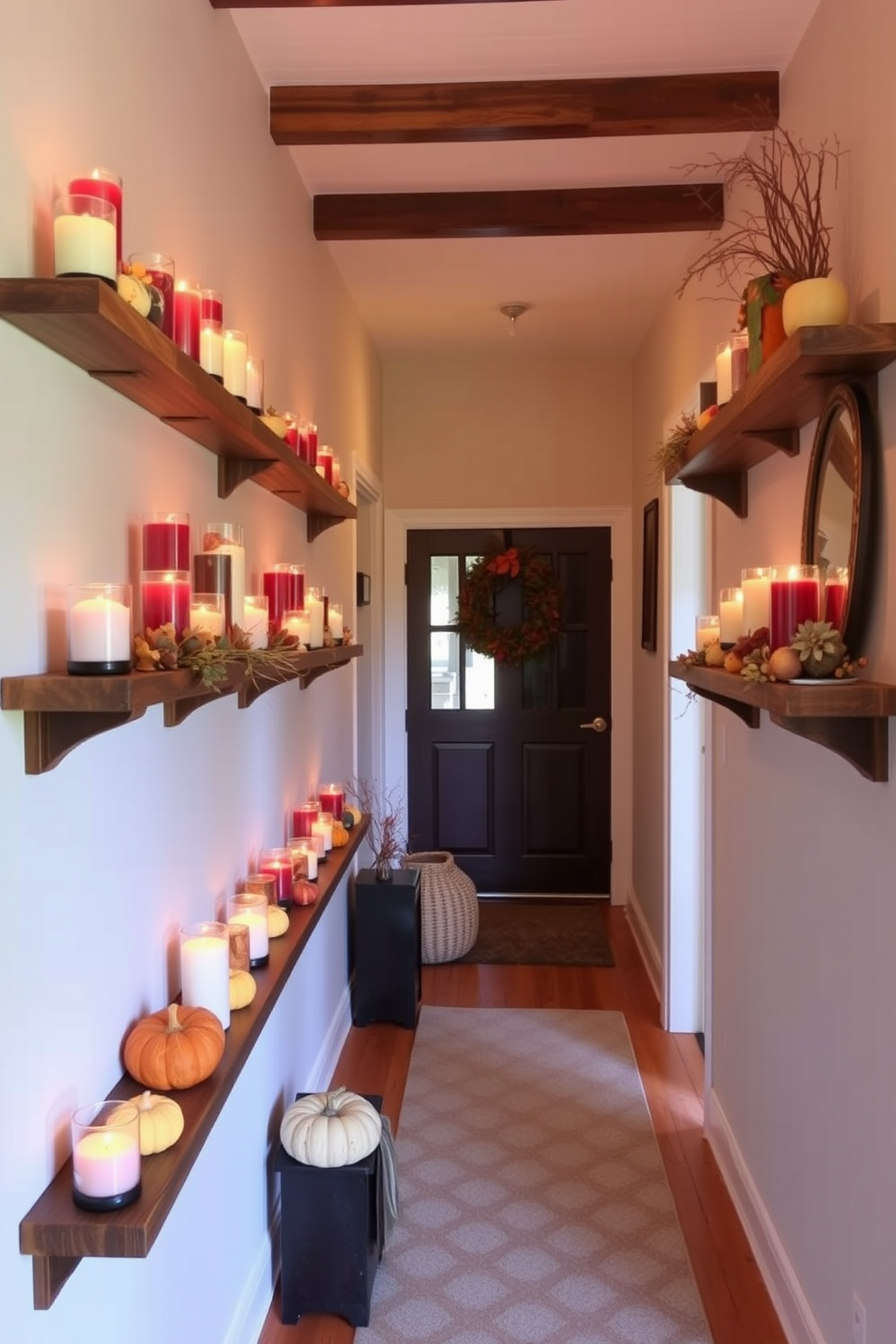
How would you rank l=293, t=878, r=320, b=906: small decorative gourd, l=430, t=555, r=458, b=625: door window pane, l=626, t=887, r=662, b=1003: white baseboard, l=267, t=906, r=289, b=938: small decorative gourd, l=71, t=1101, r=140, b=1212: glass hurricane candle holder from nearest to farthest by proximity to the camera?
l=71, t=1101, r=140, b=1212: glass hurricane candle holder < l=267, t=906, r=289, b=938: small decorative gourd < l=293, t=878, r=320, b=906: small decorative gourd < l=626, t=887, r=662, b=1003: white baseboard < l=430, t=555, r=458, b=625: door window pane

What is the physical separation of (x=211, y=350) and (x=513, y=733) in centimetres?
371

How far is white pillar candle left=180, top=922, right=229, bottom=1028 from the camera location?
1595mm

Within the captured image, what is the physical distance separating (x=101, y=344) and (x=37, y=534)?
0.25 metres

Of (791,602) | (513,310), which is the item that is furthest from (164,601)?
(513,310)

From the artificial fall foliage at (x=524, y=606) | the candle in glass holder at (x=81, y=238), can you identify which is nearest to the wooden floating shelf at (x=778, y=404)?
the candle in glass holder at (x=81, y=238)

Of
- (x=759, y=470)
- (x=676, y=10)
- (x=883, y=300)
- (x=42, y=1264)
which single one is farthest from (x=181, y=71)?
(x=42, y=1264)

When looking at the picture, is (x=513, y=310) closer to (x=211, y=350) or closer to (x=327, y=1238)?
(x=211, y=350)

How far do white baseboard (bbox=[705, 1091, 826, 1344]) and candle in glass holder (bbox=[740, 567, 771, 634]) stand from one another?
1.34 meters

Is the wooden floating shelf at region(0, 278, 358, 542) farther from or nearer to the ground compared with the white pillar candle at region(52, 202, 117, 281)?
nearer to the ground

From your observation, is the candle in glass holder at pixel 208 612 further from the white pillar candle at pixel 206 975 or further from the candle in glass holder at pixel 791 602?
the candle in glass holder at pixel 791 602

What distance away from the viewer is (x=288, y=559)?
2645mm

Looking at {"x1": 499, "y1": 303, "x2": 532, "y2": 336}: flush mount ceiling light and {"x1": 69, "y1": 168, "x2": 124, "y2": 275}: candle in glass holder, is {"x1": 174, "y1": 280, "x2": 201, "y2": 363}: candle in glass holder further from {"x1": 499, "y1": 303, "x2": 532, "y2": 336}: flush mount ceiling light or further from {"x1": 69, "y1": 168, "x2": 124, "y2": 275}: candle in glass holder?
{"x1": 499, "y1": 303, "x2": 532, "y2": 336}: flush mount ceiling light

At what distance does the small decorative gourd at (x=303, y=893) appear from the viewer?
2.32m

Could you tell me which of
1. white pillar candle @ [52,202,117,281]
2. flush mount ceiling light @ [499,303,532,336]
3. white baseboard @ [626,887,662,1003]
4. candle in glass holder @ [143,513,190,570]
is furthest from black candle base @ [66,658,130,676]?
flush mount ceiling light @ [499,303,532,336]
